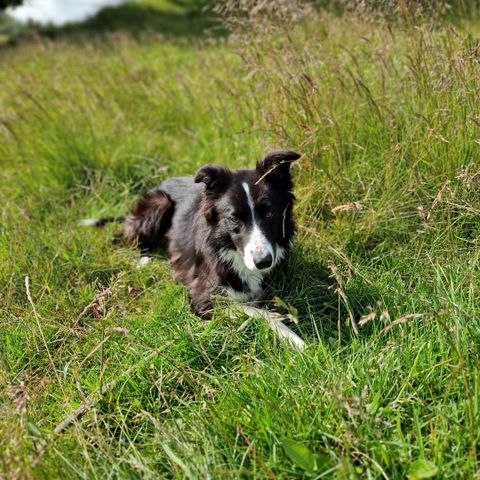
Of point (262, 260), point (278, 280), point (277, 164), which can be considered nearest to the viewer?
point (262, 260)

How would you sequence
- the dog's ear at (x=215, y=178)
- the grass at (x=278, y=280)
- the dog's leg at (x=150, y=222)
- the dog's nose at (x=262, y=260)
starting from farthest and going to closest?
the dog's leg at (x=150, y=222), the dog's ear at (x=215, y=178), the dog's nose at (x=262, y=260), the grass at (x=278, y=280)

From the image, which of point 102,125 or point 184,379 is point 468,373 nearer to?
point 184,379

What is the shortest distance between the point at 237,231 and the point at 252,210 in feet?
0.53

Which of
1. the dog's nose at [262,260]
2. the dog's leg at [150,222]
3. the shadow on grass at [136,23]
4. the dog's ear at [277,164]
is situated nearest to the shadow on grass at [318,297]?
the dog's nose at [262,260]

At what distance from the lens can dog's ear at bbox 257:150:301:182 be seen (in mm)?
3002

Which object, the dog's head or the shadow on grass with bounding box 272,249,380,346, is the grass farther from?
the dog's head

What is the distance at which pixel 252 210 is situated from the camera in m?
3.01

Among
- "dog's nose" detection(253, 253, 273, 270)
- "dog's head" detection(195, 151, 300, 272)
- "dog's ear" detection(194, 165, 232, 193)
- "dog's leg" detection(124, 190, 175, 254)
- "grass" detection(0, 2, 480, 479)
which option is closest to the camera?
"grass" detection(0, 2, 480, 479)

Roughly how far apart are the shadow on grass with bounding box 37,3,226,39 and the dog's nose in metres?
9.96

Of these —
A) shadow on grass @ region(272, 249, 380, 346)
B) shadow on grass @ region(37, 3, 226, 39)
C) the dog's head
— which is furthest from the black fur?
shadow on grass @ region(37, 3, 226, 39)

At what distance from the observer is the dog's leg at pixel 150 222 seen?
4.13m

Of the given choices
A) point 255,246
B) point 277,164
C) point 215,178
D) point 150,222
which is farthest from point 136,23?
point 255,246

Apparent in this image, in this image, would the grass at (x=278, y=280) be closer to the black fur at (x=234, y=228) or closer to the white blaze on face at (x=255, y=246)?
the black fur at (x=234, y=228)

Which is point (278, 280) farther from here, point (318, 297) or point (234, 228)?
point (234, 228)
